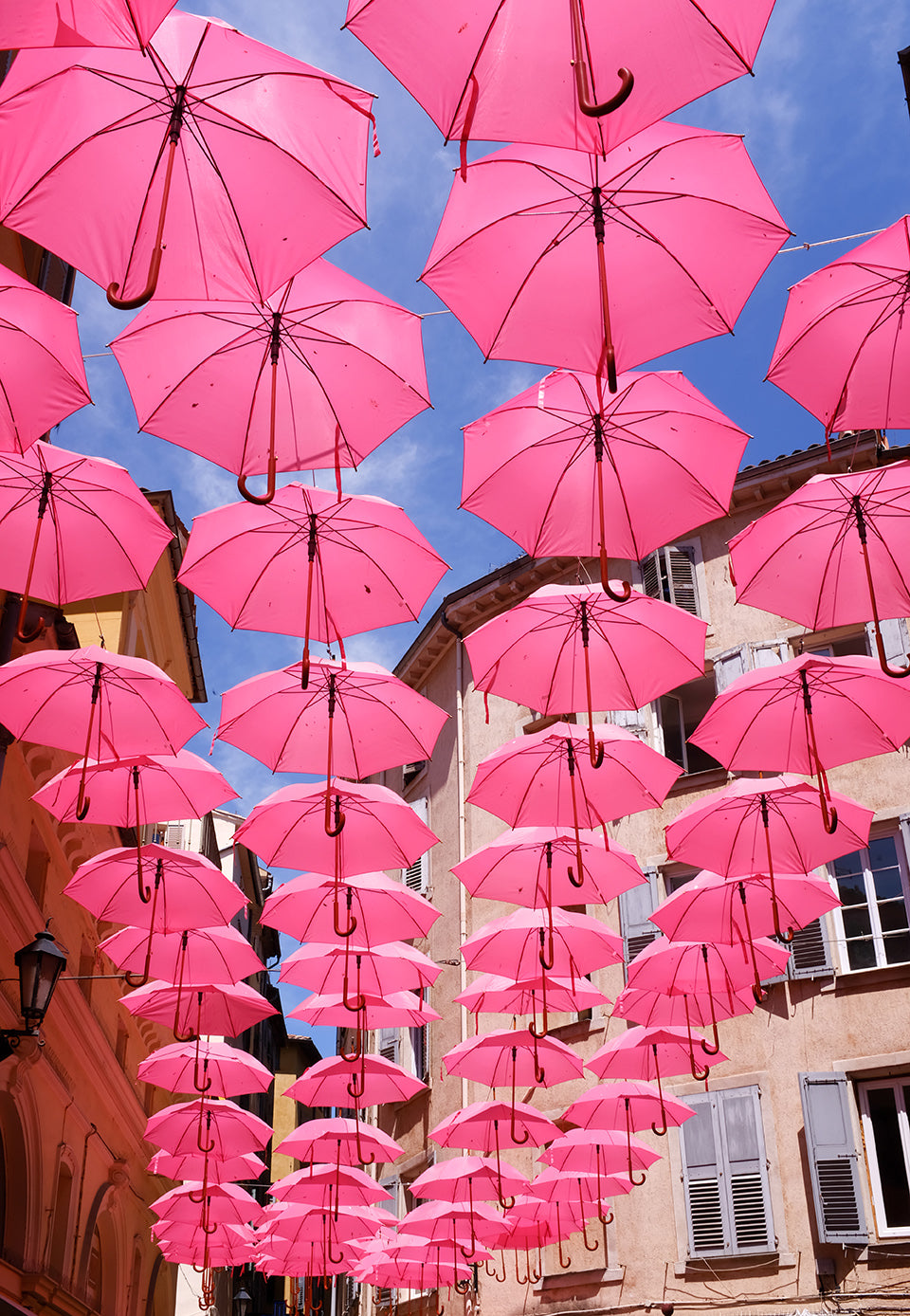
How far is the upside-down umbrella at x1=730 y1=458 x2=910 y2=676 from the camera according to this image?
9367mm

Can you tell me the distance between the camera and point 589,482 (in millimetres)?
9250

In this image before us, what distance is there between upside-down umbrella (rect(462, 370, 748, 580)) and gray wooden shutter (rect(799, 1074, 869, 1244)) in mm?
11209

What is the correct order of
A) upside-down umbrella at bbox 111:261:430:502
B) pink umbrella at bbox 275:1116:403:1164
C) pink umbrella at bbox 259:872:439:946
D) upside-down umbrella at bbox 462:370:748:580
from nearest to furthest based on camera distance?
upside-down umbrella at bbox 111:261:430:502, upside-down umbrella at bbox 462:370:748:580, pink umbrella at bbox 259:872:439:946, pink umbrella at bbox 275:1116:403:1164

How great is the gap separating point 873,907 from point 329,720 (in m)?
10.4

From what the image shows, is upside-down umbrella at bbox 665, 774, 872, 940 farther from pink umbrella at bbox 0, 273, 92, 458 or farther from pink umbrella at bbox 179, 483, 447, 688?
pink umbrella at bbox 0, 273, 92, 458

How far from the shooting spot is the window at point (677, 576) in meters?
22.3

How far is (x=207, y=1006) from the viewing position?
14273 mm

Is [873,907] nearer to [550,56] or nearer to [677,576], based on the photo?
[677,576]

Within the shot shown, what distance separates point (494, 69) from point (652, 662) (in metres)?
5.80

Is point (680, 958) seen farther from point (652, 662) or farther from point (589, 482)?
point (589, 482)

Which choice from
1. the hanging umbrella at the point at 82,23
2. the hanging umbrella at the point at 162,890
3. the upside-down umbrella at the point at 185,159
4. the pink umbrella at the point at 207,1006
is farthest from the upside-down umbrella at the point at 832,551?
the pink umbrella at the point at 207,1006

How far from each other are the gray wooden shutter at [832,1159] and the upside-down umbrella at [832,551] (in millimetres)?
9989

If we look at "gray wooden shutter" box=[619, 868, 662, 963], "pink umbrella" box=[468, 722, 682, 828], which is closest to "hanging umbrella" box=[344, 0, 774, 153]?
"pink umbrella" box=[468, 722, 682, 828]

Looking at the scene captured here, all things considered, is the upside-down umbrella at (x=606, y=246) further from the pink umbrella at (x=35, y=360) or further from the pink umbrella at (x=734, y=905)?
the pink umbrella at (x=734, y=905)
